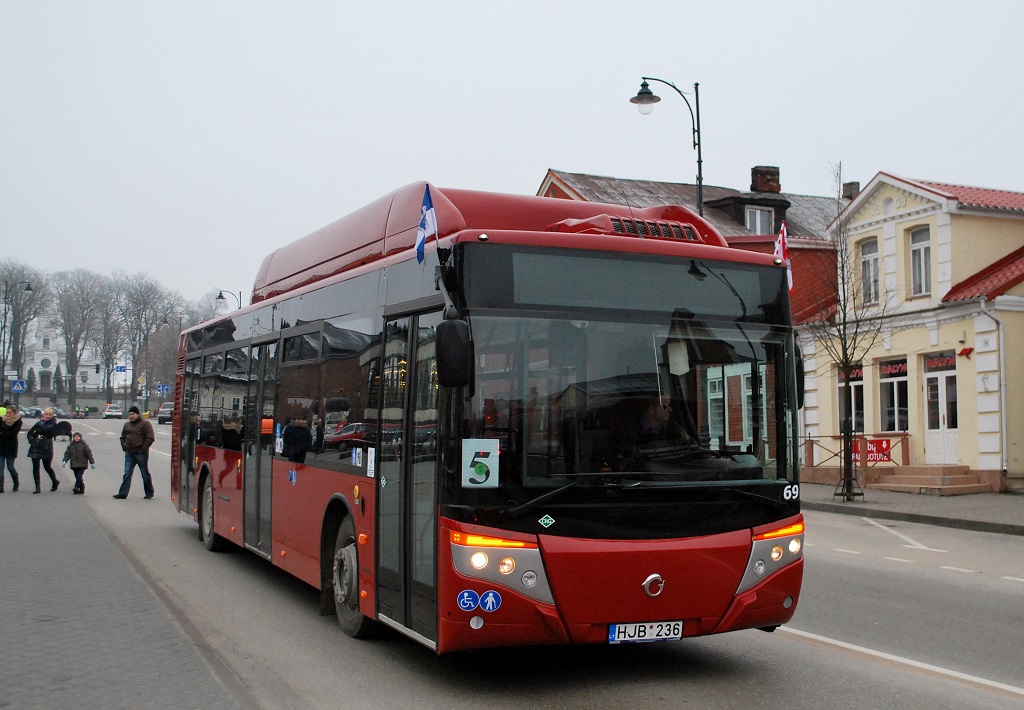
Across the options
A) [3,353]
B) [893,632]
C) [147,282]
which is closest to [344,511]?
[893,632]

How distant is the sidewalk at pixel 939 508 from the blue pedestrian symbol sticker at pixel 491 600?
1462cm

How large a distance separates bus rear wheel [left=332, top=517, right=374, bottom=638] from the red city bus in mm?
33

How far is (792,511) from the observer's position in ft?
22.9

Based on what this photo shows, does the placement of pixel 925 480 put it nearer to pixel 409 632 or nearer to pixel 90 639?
pixel 409 632

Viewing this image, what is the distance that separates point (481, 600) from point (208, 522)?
26.9 ft

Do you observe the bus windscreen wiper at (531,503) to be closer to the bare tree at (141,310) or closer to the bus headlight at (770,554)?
the bus headlight at (770,554)

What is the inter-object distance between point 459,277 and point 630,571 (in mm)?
1993

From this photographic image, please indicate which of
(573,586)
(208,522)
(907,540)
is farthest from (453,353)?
(907,540)

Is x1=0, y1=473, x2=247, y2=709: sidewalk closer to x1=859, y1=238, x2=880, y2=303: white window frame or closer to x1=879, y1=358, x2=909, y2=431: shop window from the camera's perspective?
x1=879, y1=358, x2=909, y2=431: shop window

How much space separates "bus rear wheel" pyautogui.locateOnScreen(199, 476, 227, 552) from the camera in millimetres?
13359

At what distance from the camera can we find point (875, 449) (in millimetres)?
28219

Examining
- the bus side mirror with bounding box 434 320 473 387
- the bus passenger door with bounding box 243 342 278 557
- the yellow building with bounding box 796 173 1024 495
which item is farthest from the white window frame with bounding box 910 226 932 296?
the bus side mirror with bounding box 434 320 473 387

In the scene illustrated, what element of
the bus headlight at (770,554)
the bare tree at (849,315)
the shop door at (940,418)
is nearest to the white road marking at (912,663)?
the bus headlight at (770,554)

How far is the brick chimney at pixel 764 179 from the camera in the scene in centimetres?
4653
